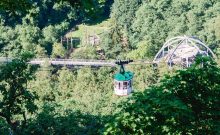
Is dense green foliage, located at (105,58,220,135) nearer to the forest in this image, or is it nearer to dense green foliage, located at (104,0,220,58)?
the forest

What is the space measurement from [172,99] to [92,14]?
316 centimetres

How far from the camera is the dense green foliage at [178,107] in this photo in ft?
34.8

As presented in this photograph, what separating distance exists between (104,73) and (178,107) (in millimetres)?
36442

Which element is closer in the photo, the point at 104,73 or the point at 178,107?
the point at 178,107

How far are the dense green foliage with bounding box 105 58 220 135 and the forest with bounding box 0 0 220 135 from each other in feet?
0.08

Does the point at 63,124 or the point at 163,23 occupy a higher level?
the point at 163,23

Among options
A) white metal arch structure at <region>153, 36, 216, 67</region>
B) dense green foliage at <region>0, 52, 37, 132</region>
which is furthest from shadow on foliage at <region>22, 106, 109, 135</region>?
white metal arch structure at <region>153, 36, 216, 67</region>

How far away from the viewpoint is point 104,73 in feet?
154

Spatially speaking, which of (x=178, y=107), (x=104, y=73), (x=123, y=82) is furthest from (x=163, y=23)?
(x=178, y=107)

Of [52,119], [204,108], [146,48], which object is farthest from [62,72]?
[204,108]

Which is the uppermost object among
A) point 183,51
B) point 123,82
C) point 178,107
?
point 178,107

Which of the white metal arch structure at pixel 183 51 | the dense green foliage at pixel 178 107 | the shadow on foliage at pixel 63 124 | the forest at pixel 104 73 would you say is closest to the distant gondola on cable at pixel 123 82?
the forest at pixel 104 73

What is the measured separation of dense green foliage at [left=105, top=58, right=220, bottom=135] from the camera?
34.8 ft

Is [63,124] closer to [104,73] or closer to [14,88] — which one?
[14,88]
